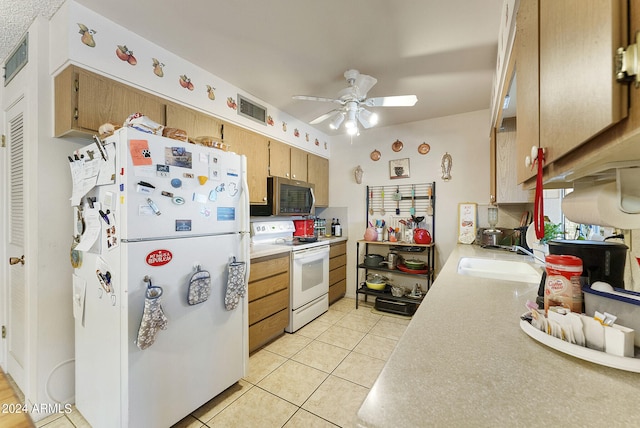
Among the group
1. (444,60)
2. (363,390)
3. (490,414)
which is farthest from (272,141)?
(490,414)

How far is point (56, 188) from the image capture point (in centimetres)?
166

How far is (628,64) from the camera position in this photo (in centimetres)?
35

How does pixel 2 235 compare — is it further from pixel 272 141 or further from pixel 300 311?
pixel 300 311

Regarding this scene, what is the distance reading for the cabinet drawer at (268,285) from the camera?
2276mm

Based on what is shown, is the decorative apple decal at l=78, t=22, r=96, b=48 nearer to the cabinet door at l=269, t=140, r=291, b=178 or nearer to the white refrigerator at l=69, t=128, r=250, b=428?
the white refrigerator at l=69, t=128, r=250, b=428

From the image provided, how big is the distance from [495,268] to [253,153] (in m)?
2.40

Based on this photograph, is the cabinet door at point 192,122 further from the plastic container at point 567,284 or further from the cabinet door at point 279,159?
the plastic container at point 567,284

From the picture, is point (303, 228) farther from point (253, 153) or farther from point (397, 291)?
point (397, 291)

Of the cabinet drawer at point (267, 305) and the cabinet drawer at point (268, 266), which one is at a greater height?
the cabinet drawer at point (268, 266)

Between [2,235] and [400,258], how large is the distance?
3907 millimetres

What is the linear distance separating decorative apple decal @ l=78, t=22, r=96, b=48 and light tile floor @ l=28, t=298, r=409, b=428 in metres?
2.32

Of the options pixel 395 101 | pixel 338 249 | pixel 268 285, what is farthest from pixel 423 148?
pixel 268 285

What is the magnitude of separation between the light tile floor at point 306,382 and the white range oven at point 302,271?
0.18m

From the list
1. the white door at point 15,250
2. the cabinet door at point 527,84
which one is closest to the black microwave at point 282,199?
the white door at point 15,250
